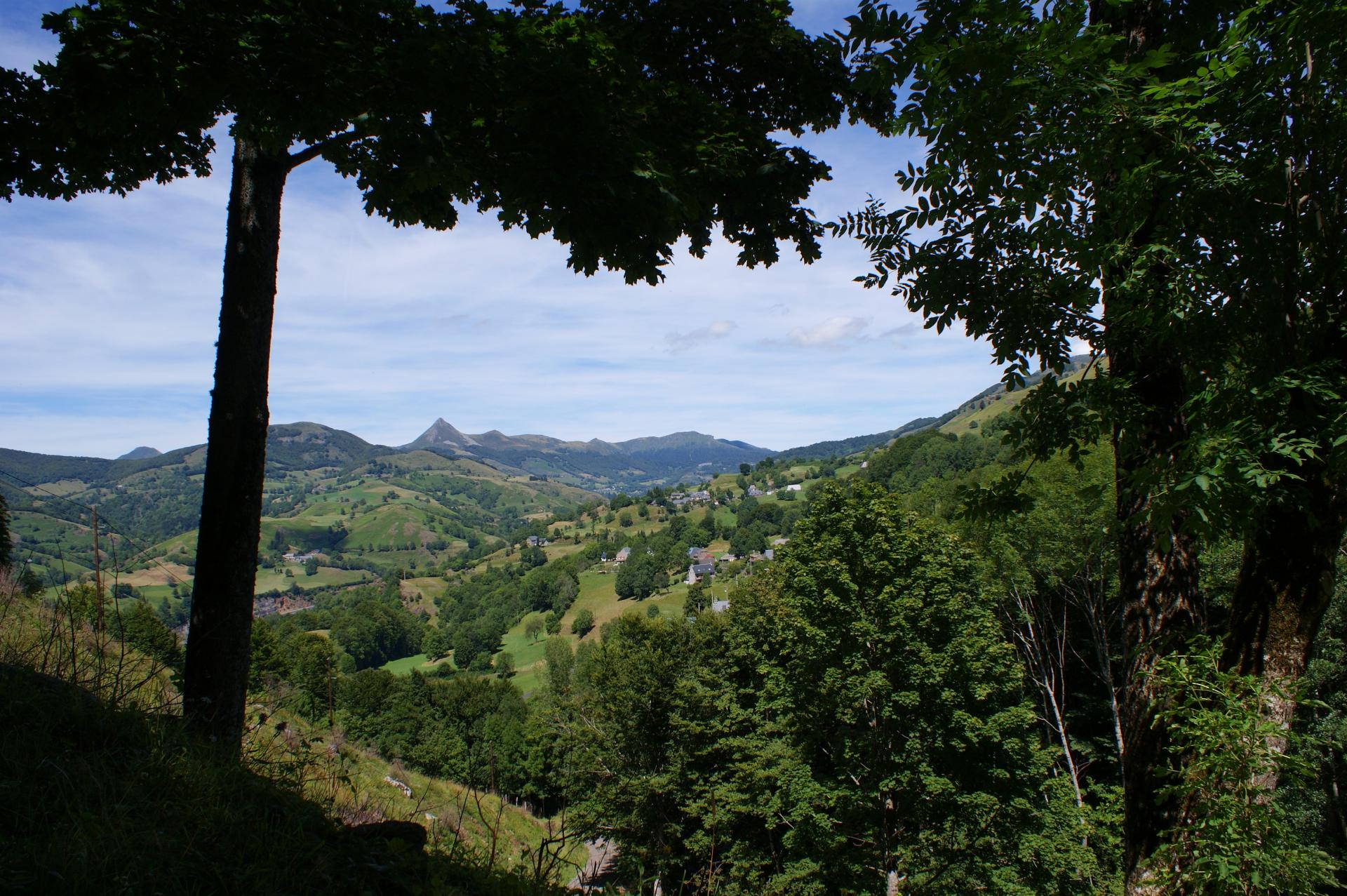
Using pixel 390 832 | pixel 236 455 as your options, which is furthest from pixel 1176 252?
pixel 236 455

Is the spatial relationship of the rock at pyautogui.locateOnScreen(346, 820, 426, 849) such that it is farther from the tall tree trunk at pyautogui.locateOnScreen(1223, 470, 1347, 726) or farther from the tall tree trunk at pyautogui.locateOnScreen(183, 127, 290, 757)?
the tall tree trunk at pyautogui.locateOnScreen(1223, 470, 1347, 726)

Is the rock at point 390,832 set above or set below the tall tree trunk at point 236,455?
below

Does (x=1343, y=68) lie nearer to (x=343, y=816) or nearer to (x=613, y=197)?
(x=613, y=197)

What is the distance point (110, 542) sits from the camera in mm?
4832

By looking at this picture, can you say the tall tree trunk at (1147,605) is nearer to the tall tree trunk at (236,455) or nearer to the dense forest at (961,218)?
the dense forest at (961,218)

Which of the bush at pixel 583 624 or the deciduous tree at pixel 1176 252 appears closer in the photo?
the deciduous tree at pixel 1176 252

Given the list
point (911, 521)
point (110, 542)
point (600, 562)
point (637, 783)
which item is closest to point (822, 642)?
point (911, 521)

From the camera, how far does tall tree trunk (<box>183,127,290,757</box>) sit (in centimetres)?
493

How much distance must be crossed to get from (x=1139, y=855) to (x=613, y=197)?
536cm

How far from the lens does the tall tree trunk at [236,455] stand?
493 centimetres

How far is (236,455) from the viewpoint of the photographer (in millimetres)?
5051

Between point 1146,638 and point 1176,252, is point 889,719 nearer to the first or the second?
point 1146,638

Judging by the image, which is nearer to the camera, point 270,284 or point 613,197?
point 613,197

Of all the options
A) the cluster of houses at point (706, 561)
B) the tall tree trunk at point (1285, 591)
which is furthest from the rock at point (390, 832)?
the cluster of houses at point (706, 561)
